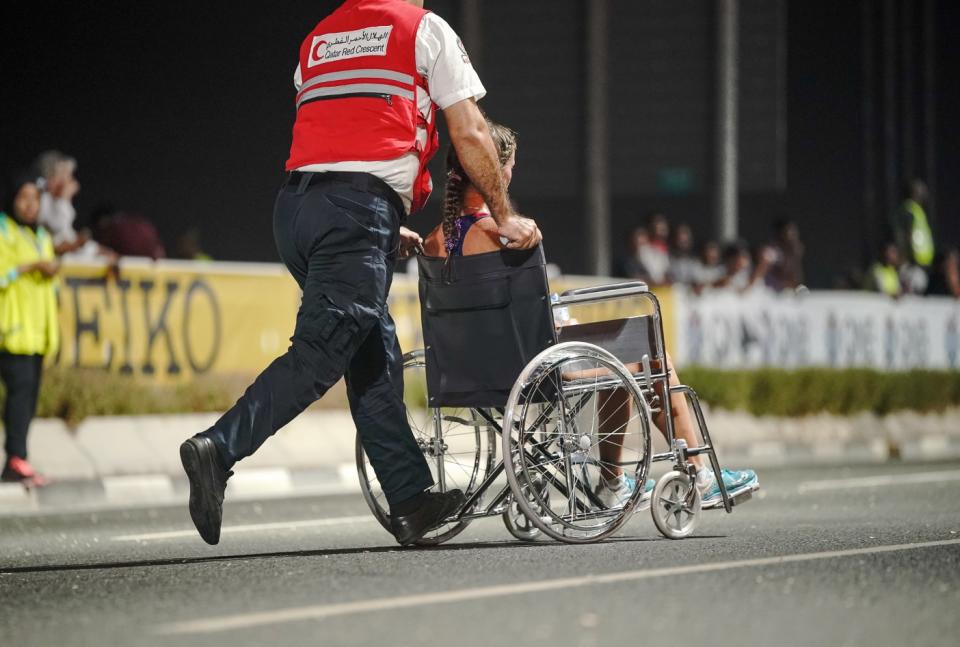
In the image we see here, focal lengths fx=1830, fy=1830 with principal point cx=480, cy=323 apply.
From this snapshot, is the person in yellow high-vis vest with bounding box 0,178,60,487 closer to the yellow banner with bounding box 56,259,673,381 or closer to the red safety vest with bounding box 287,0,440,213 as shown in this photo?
the yellow banner with bounding box 56,259,673,381

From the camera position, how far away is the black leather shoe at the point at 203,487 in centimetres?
678

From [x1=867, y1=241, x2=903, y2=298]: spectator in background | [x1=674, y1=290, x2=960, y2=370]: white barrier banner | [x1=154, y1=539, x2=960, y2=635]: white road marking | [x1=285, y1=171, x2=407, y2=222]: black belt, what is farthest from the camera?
[x1=867, y1=241, x2=903, y2=298]: spectator in background

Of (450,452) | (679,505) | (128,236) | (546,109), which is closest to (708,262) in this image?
(546,109)

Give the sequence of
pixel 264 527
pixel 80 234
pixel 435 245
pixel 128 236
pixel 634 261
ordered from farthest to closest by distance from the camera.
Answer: pixel 634 261 → pixel 128 236 → pixel 80 234 → pixel 264 527 → pixel 435 245

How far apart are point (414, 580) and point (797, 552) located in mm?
1698

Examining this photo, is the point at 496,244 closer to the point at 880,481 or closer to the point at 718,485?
the point at 718,485

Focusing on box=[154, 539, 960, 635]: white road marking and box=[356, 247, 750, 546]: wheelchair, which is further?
box=[356, 247, 750, 546]: wheelchair

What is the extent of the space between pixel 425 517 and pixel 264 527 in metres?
2.10

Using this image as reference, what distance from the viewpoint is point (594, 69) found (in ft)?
72.6

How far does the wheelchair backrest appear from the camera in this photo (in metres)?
7.30

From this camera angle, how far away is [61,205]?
14.7m

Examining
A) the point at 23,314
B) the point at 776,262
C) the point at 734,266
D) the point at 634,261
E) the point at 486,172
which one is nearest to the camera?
the point at 486,172

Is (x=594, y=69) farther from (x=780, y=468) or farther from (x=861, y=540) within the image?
(x=861, y=540)

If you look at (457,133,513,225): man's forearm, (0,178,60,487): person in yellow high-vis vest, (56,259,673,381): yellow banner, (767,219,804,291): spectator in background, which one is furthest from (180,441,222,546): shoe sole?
(767,219,804,291): spectator in background
